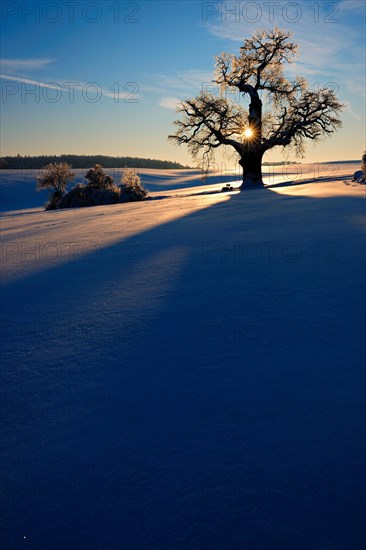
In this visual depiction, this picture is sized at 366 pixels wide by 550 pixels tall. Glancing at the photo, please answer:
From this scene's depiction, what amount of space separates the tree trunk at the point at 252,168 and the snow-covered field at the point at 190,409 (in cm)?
1698

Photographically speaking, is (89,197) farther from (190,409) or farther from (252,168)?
(190,409)

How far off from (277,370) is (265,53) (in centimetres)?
1986

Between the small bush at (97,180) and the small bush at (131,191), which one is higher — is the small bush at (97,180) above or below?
above

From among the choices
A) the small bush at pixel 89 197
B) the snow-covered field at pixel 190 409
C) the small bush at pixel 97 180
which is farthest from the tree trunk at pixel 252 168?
the snow-covered field at pixel 190 409

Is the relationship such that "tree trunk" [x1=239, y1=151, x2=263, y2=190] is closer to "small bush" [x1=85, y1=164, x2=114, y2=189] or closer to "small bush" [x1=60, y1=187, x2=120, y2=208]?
"small bush" [x1=60, y1=187, x2=120, y2=208]

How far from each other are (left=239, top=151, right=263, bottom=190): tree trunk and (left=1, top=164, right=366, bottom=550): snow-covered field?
1698 centimetres

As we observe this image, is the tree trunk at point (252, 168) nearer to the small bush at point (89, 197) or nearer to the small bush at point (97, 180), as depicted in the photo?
the small bush at point (89, 197)

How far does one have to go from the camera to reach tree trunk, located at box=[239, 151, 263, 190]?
1956 centimetres

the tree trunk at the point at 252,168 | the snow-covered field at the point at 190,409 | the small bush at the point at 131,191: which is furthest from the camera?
the tree trunk at the point at 252,168

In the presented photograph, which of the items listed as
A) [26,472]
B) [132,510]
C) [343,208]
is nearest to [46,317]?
[26,472]

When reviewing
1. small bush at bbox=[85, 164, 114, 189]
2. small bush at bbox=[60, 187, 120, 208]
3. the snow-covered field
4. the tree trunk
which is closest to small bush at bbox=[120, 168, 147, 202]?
small bush at bbox=[60, 187, 120, 208]

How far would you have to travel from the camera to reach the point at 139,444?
1461 mm

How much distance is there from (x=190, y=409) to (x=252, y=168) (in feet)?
63.0

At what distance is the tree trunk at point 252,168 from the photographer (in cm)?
1956
